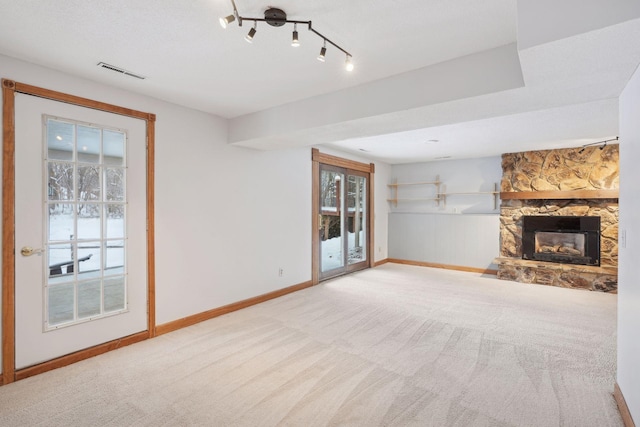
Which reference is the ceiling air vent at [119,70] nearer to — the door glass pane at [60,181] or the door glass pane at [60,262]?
the door glass pane at [60,181]

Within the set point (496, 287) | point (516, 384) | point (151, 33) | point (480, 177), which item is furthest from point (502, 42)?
point (480, 177)

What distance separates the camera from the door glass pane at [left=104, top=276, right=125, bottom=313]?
294 centimetres

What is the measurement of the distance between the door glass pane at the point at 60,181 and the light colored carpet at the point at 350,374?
1441 mm

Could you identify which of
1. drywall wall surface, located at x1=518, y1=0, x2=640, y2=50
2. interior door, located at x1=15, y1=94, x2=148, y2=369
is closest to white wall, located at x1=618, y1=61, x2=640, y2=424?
drywall wall surface, located at x1=518, y1=0, x2=640, y2=50

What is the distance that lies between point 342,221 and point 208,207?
297 centimetres

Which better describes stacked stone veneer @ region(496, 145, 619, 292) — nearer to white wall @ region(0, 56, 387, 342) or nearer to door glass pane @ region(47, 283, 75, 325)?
white wall @ region(0, 56, 387, 342)

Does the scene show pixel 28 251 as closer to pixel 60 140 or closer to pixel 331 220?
pixel 60 140

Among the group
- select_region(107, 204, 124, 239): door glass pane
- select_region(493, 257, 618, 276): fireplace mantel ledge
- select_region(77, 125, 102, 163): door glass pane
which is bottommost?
select_region(493, 257, 618, 276): fireplace mantel ledge

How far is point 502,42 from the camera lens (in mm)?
2084

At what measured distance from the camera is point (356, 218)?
656cm

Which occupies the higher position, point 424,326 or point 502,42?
point 502,42

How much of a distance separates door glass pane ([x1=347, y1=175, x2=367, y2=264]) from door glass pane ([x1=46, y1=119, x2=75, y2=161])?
4.46 m

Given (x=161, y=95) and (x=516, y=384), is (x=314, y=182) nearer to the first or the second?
(x=161, y=95)

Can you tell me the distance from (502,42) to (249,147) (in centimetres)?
301
